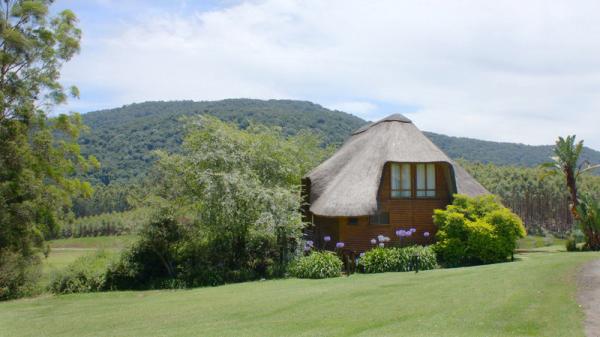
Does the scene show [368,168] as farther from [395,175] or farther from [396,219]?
[396,219]

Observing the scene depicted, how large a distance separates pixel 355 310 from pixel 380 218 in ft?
37.9

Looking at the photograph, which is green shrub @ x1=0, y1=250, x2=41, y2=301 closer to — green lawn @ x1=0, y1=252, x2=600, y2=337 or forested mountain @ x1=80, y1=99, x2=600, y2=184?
green lawn @ x1=0, y1=252, x2=600, y2=337

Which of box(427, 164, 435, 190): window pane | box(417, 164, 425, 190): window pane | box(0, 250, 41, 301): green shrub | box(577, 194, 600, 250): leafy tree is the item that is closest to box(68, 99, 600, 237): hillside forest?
box(577, 194, 600, 250): leafy tree

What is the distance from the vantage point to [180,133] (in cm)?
5759

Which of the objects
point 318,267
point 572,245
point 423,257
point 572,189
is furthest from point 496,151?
point 318,267

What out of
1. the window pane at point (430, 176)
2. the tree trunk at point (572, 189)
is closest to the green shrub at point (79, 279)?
the window pane at point (430, 176)

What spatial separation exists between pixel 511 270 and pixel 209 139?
12.7 metres

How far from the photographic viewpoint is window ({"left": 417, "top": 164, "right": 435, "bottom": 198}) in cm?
2275

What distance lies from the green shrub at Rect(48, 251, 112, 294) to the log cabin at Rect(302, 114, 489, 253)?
870 centimetres

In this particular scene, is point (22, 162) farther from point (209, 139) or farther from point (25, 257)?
point (209, 139)

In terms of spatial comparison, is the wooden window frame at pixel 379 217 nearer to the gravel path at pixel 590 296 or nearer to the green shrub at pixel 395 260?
the green shrub at pixel 395 260

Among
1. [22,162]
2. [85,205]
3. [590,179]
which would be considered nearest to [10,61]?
[22,162]

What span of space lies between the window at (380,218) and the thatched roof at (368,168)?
1228 mm

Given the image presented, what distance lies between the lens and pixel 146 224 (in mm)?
20203
